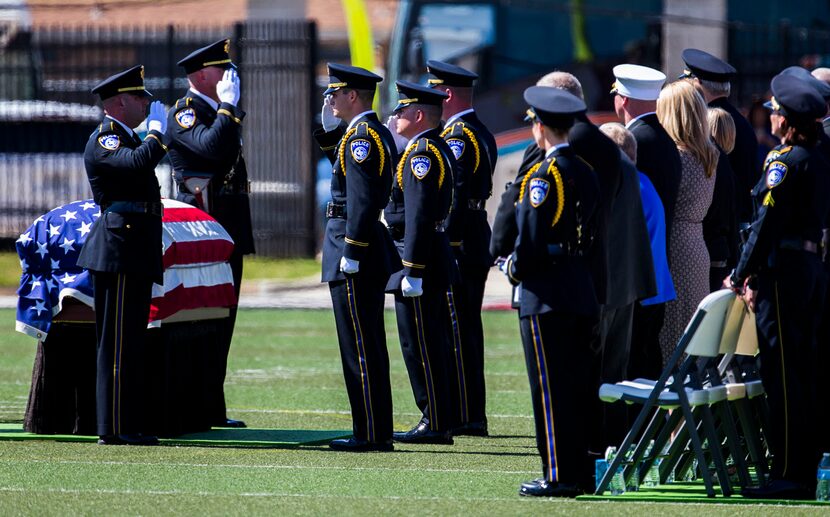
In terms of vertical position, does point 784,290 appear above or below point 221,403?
above

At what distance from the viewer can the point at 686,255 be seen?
8844 millimetres

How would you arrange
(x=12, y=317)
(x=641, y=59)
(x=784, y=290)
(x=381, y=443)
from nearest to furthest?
(x=784, y=290)
(x=381, y=443)
(x=12, y=317)
(x=641, y=59)

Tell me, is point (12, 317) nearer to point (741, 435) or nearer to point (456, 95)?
point (456, 95)

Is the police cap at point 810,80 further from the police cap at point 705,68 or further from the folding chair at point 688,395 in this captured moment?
the police cap at point 705,68

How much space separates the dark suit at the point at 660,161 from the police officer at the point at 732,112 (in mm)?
719

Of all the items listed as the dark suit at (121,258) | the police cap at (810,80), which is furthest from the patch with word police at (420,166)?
the police cap at (810,80)

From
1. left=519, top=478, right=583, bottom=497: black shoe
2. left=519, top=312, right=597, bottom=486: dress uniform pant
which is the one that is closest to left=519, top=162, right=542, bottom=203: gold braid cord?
left=519, top=312, right=597, bottom=486: dress uniform pant

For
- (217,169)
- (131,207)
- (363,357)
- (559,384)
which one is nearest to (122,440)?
(131,207)

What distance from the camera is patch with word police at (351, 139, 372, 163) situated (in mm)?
8906

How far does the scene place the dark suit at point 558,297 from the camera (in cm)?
728

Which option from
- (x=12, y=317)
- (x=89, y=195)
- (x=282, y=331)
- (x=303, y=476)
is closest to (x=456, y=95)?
(x=303, y=476)

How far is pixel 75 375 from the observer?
9.70 metres

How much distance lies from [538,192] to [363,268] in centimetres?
195

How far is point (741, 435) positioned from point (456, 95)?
8.87ft
